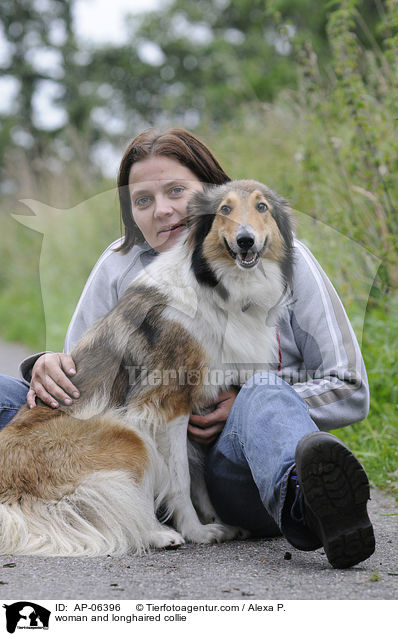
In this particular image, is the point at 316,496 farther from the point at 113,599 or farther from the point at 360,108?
the point at 360,108

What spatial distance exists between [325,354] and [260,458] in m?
0.65

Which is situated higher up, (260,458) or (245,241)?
(245,241)

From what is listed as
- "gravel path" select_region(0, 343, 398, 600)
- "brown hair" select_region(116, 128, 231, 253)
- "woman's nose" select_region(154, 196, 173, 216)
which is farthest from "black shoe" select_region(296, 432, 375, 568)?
"brown hair" select_region(116, 128, 231, 253)

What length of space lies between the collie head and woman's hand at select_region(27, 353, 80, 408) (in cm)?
66

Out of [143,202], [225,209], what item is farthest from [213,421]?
[143,202]

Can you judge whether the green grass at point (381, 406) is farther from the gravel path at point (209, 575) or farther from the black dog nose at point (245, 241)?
the black dog nose at point (245, 241)

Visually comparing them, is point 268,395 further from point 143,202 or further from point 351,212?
point 351,212

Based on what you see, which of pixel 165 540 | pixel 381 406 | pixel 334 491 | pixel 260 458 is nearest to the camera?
pixel 334 491

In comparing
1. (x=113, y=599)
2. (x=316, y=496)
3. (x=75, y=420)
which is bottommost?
(x=113, y=599)

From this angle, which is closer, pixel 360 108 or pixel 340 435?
pixel 340 435

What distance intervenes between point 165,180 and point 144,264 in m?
0.41

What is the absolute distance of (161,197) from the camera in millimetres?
3129

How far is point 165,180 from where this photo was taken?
3143mm

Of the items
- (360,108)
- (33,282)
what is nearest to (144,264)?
(360,108)
